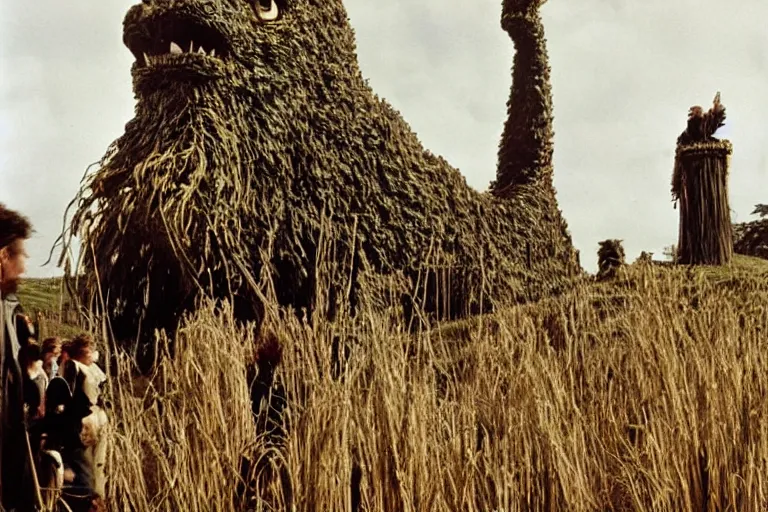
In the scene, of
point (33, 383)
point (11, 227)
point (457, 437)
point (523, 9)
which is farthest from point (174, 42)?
point (523, 9)

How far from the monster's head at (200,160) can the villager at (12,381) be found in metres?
2.01

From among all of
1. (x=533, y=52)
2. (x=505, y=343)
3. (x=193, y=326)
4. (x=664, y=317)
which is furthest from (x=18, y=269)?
(x=533, y=52)

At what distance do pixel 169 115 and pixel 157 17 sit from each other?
565 mm

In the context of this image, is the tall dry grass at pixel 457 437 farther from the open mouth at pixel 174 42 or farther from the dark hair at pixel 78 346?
the open mouth at pixel 174 42

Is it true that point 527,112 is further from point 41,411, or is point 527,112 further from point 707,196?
point 41,411

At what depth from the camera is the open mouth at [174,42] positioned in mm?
4512

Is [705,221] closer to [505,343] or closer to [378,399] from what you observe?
[505,343]

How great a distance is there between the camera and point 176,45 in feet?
15.1

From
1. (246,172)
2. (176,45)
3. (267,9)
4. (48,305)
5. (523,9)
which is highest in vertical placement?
(523,9)

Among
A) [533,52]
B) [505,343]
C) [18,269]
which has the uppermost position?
[533,52]

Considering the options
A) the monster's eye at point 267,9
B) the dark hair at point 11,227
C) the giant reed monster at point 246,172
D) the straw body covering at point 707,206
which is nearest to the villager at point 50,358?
the dark hair at point 11,227

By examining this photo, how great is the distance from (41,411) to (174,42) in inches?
105

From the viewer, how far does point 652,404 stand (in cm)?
353

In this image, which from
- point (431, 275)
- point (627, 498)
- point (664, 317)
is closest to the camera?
point (627, 498)
